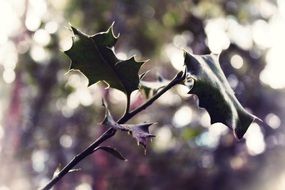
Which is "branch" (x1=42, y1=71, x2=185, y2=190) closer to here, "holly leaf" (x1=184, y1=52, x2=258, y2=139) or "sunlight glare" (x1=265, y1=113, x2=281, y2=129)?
"holly leaf" (x1=184, y1=52, x2=258, y2=139)

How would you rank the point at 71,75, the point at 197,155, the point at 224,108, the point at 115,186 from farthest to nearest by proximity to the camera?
the point at 197,155, the point at 71,75, the point at 115,186, the point at 224,108

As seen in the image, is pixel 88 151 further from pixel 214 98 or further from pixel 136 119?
Answer: pixel 136 119

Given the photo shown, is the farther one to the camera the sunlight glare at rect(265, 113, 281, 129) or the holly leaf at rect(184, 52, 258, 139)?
the sunlight glare at rect(265, 113, 281, 129)

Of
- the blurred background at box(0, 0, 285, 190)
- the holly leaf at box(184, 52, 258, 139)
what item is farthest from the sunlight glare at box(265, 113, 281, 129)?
the holly leaf at box(184, 52, 258, 139)

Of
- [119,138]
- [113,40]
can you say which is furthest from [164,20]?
[113,40]

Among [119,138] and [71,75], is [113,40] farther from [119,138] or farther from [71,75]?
[119,138]
